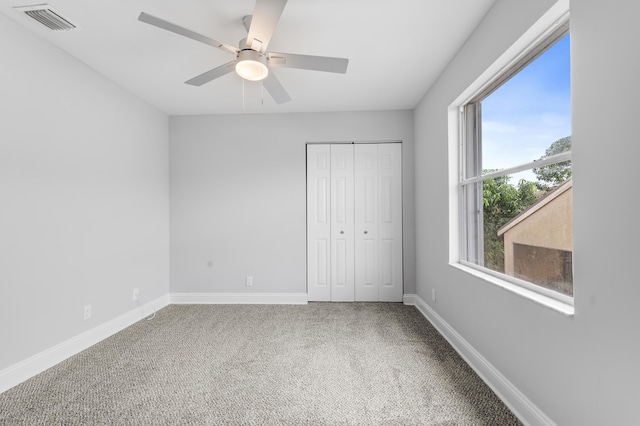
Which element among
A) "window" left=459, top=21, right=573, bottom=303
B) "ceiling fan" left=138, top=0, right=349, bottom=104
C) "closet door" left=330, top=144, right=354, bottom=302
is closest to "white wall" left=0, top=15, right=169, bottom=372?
"ceiling fan" left=138, top=0, right=349, bottom=104

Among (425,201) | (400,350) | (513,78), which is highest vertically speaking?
(513,78)

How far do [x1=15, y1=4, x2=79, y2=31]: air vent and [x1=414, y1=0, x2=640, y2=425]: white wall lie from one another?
110 inches

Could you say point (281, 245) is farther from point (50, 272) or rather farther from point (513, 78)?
point (513, 78)

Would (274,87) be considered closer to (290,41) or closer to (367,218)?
(290,41)

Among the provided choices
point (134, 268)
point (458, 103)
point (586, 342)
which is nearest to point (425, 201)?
point (458, 103)

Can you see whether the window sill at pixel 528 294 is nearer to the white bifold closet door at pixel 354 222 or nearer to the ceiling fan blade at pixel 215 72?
the white bifold closet door at pixel 354 222

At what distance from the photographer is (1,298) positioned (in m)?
2.03

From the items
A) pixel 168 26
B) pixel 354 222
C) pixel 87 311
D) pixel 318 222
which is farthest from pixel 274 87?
pixel 87 311

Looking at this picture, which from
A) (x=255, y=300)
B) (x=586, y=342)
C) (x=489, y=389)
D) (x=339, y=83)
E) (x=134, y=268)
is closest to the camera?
(x=586, y=342)

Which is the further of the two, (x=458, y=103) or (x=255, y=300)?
(x=255, y=300)

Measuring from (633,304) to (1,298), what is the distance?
3.29 metres

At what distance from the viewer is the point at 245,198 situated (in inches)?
157

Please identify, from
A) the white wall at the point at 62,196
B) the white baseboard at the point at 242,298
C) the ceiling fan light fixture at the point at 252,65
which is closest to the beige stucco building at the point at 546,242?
the ceiling fan light fixture at the point at 252,65

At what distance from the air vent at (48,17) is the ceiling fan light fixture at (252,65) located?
1209 millimetres
